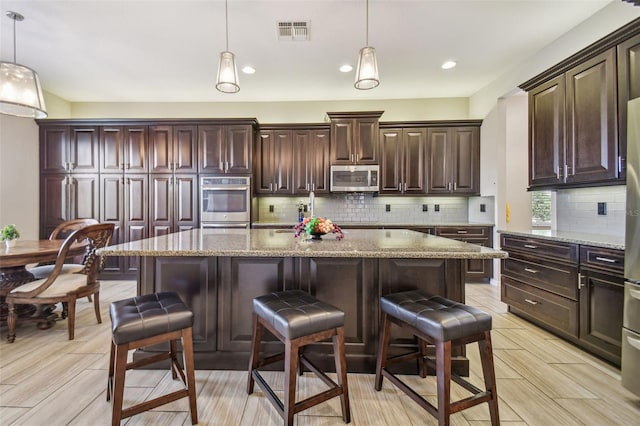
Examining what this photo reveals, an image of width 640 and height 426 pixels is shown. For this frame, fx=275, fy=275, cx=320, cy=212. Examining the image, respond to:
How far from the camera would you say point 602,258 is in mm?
2061

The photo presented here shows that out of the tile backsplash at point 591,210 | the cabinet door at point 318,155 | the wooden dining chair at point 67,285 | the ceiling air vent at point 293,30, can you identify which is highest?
the ceiling air vent at point 293,30

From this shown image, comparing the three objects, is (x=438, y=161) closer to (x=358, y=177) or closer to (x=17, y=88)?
(x=358, y=177)

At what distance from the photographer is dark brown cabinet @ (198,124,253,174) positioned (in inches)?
167

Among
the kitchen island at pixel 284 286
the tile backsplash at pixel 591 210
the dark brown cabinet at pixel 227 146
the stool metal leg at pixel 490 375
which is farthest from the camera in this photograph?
the dark brown cabinet at pixel 227 146

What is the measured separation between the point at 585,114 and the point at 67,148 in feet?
21.4

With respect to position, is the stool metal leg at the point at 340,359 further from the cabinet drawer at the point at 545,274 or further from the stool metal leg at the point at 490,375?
the cabinet drawer at the point at 545,274

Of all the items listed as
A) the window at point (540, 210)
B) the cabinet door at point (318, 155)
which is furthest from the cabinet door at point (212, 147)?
the window at point (540, 210)

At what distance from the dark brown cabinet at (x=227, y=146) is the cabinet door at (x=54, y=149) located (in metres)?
2.11

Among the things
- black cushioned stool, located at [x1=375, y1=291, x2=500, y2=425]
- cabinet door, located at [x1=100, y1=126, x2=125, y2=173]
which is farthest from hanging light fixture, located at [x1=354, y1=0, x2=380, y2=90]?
cabinet door, located at [x1=100, y1=126, x2=125, y2=173]

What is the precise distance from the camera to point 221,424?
146cm

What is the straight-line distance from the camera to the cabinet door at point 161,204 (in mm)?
4270

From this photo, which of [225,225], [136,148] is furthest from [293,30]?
[136,148]

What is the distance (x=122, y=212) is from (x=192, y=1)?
3285 mm

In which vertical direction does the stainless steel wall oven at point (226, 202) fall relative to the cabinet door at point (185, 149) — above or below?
below
